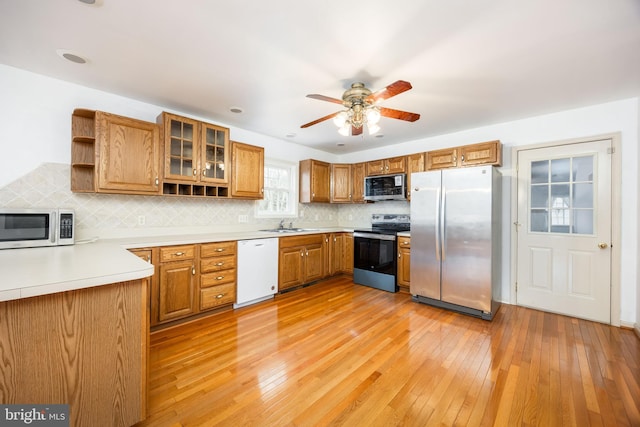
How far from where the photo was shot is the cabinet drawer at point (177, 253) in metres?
2.61

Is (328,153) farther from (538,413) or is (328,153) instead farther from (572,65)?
(538,413)

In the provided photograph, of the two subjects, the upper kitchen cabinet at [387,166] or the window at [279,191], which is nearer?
the upper kitchen cabinet at [387,166]

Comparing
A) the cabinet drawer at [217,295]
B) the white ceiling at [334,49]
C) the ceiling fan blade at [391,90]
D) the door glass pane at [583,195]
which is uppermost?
A: the white ceiling at [334,49]

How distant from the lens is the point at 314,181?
466 cm

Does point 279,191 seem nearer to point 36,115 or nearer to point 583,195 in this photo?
point 36,115

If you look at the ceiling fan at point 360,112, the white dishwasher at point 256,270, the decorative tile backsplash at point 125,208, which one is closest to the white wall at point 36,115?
the decorative tile backsplash at point 125,208

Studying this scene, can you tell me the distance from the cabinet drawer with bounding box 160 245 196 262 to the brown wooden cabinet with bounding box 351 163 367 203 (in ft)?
9.76

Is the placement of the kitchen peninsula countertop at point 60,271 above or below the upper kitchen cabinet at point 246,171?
below

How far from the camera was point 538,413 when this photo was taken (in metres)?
1.57

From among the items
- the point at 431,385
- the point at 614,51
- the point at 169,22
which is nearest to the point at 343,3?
the point at 169,22

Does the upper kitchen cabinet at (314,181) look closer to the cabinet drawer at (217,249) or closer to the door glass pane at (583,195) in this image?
the cabinet drawer at (217,249)

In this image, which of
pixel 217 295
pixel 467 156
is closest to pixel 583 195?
pixel 467 156

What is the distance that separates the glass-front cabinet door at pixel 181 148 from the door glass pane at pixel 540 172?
420cm

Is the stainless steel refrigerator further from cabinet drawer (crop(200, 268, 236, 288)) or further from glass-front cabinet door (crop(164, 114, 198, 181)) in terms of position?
glass-front cabinet door (crop(164, 114, 198, 181))
